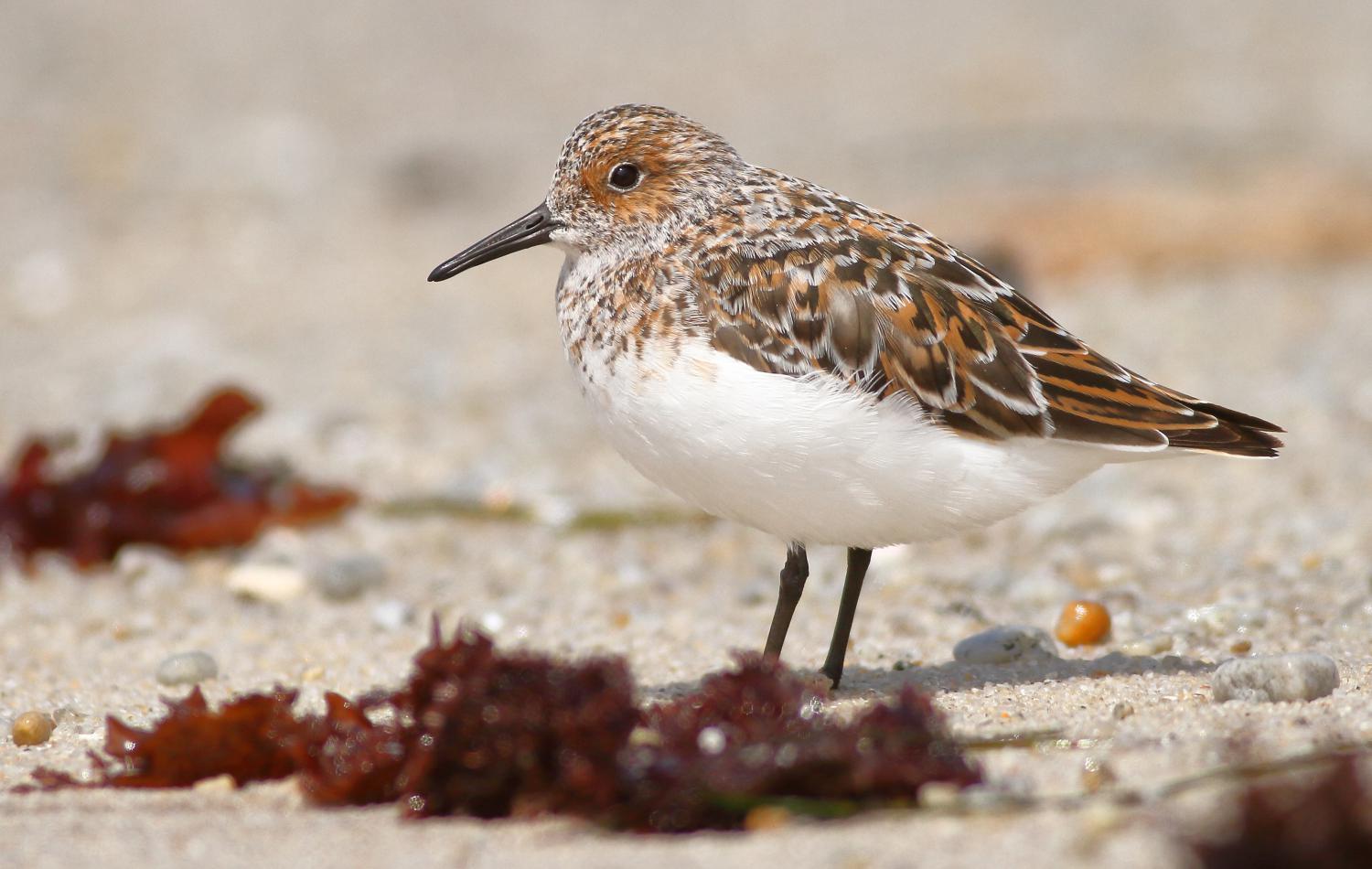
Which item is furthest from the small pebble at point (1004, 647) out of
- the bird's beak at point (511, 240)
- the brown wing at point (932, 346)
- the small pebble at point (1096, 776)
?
the bird's beak at point (511, 240)

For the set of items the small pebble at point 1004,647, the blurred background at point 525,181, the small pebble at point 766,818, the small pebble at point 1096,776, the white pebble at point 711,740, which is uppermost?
the blurred background at point 525,181

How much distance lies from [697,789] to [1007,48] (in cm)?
1442

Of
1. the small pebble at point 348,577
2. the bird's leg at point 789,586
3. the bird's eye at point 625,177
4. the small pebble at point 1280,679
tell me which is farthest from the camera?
the small pebble at point 348,577

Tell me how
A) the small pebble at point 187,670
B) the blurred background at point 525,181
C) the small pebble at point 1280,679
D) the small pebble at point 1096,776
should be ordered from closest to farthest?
the small pebble at point 1096,776 < the small pebble at point 1280,679 < the small pebble at point 187,670 < the blurred background at point 525,181

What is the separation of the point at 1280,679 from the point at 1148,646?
3.90 ft

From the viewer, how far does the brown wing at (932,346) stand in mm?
4520

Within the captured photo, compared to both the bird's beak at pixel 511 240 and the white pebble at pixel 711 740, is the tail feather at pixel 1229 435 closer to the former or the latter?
the white pebble at pixel 711 740

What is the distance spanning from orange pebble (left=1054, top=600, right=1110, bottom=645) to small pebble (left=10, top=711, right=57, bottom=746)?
315 cm

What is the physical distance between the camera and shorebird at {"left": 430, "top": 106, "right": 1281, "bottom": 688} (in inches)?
172

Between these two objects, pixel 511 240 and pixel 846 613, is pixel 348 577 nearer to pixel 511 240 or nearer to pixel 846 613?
pixel 511 240

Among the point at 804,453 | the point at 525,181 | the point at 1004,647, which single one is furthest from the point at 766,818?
the point at 525,181

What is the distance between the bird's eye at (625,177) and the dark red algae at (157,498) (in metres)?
2.71

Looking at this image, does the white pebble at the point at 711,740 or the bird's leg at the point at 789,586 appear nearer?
the white pebble at the point at 711,740

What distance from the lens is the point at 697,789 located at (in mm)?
3361
